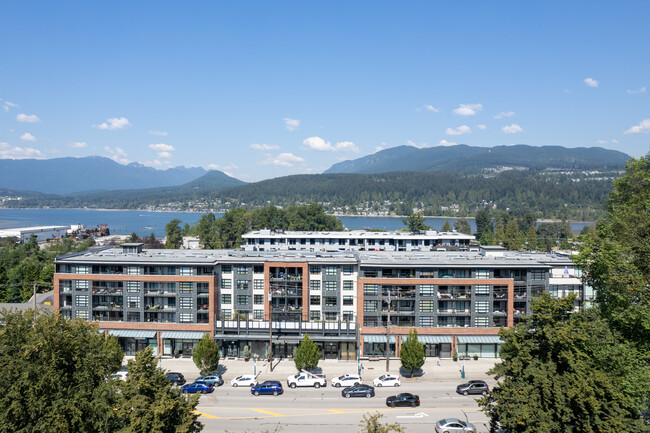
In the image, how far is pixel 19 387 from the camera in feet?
80.2

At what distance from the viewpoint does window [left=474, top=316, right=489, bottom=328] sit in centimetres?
5181

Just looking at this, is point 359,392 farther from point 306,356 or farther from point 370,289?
point 370,289

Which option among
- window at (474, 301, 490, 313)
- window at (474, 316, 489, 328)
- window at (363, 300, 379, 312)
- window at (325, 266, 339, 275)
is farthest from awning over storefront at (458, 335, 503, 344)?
window at (325, 266, 339, 275)

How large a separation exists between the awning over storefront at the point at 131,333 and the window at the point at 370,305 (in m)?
23.0

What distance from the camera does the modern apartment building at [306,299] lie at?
51406 millimetres

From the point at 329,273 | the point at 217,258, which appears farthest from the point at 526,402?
the point at 217,258

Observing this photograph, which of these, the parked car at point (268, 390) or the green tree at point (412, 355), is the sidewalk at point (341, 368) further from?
the parked car at point (268, 390)

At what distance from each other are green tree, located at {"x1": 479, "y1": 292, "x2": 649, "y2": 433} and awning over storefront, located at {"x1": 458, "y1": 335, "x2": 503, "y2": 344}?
70.7 feet

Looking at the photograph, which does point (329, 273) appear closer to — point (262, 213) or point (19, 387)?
point (19, 387)

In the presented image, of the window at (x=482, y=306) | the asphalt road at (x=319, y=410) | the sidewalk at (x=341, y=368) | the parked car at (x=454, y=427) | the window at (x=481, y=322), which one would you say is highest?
the window at (x=482, y=306)

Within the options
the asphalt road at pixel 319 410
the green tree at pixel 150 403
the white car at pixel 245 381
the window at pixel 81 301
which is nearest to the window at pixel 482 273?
the asphalt road at pixel 319 410

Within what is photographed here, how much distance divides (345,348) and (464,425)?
1921 centimetres

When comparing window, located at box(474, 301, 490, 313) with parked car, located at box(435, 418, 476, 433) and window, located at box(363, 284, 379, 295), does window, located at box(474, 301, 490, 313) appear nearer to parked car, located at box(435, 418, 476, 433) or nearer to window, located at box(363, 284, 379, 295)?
window, located at box(363, 284, 379, 295)

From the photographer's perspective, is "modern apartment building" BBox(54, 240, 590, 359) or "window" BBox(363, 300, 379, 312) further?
"window" BBox(363, 300, 379, 312)
